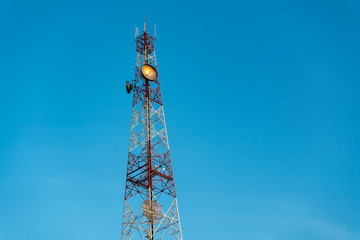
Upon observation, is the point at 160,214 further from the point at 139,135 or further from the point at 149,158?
the point at 139,135

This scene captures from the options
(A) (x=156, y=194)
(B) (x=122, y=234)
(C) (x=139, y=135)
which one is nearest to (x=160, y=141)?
(C) (x=139, y=135)

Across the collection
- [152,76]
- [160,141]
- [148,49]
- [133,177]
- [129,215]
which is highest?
[148,49]

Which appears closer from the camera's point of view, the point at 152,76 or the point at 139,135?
the point at 139,135

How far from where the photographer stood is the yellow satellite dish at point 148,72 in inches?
2581

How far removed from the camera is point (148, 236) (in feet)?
175

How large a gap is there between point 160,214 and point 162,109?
15.9 metres

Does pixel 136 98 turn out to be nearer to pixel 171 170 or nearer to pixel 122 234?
pixel 171 170

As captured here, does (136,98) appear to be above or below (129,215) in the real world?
above

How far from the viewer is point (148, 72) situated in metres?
65.9

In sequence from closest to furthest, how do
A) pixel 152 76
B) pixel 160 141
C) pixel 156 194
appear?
pixel 156 194
pixel 160 141
pixel 152 76

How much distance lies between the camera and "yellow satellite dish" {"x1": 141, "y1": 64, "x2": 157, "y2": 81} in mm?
65562

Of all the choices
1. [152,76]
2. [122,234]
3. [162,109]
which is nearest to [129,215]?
[122,234]

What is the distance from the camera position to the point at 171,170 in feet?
195

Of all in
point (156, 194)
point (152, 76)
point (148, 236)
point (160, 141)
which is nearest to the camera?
point (148, 236)
